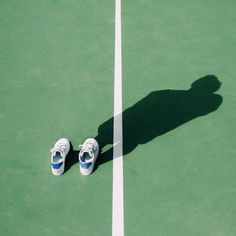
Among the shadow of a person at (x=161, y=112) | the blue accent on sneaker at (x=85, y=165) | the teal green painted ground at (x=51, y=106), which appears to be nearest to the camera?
the teal green painted ground at (x=51, y=106)

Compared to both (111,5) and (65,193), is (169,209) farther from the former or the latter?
(111,5)

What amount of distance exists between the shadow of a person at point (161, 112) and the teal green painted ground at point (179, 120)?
0.02m

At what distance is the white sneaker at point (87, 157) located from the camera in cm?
602

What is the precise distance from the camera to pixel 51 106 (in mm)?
7316

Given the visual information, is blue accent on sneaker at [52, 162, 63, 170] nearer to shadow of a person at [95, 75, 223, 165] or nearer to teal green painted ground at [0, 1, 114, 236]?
teal green painted ground at [0, 1, 114, 236]

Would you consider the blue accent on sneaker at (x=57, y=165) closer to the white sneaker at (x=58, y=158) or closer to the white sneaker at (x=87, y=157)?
the white sneaker at (x=58, y=158)

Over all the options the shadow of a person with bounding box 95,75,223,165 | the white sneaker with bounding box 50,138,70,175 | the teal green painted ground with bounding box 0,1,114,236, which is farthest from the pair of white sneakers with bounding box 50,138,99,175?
the shadow of a person with bounding box 95,75,223,165

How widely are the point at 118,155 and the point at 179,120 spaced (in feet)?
4.77

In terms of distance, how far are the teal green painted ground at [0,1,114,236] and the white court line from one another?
0.36 ft

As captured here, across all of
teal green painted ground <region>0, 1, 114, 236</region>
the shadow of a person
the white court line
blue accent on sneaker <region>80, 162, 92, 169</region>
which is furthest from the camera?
the shadow of a person

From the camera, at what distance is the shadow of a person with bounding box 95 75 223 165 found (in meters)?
6.74

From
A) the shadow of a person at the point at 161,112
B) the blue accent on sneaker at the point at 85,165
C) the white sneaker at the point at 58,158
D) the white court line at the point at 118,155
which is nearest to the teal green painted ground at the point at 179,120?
the shadow of a person at the point at 161,112

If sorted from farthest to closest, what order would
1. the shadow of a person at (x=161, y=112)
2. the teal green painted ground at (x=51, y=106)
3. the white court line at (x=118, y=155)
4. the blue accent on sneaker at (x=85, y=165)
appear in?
the shadow of a person at (x=161, y=112) → the blue accent on sneaker at (x=85, y=165) → the teal green painted ground at (x=51, y=106) → the white court line at (x=118, y=155)

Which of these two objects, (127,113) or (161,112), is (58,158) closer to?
(127,113)
